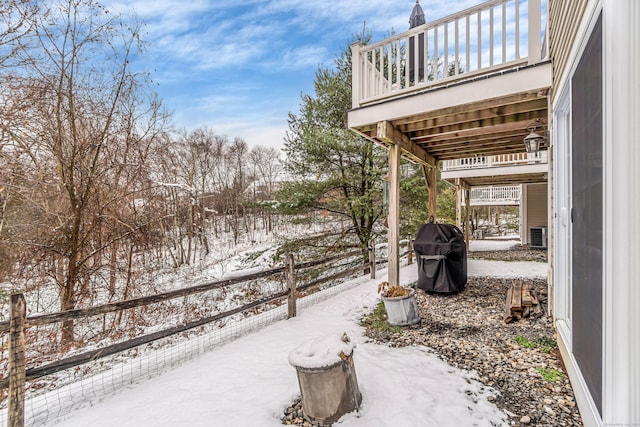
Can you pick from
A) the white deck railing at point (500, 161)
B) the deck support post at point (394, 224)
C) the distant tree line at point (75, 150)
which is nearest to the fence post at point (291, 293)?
the deck support post at point (394, 224)

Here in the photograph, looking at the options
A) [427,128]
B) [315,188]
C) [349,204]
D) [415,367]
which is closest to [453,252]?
[427,128]

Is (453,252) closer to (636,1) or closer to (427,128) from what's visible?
(427,128)

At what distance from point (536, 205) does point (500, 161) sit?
5.27 m

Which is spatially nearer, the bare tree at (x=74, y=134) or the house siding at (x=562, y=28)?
the house siding at (x=562, y=28)

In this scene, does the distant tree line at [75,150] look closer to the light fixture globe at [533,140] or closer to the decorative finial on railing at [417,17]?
the decorative finial on railing at [417,17]

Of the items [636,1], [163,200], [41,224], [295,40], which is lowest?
[41,224]

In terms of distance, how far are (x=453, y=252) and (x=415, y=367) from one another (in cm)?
257

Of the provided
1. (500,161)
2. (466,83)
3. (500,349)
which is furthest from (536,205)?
(500,349)

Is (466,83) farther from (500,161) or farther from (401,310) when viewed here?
(500,161)

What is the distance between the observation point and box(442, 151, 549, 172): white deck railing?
885 centimetres

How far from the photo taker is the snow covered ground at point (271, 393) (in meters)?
2.12

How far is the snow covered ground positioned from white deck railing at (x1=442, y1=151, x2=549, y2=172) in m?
7.30

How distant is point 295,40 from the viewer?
30.5ft

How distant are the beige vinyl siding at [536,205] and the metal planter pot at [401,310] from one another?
1189 cm
